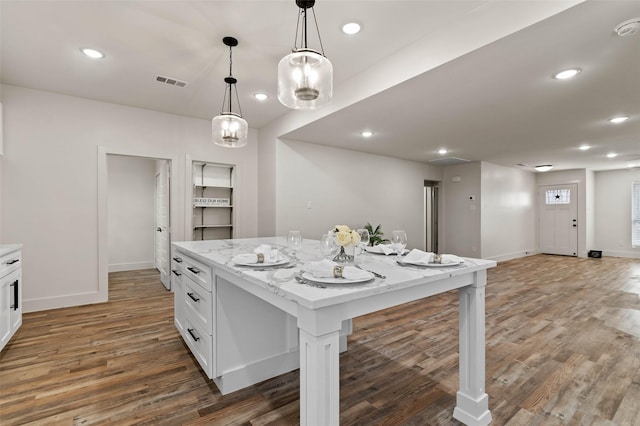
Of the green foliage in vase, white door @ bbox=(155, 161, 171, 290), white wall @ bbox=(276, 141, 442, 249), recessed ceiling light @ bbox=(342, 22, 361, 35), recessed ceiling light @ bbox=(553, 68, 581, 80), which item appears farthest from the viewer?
the green foliage in vase

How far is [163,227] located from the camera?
17.6 feet

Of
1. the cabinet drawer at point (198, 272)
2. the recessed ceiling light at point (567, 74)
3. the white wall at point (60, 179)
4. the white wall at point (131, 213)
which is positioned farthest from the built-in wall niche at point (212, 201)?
the recessed ceiling light at point (567, 74)

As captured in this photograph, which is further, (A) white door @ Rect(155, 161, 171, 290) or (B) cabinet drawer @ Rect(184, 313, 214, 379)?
(A) white door @ Rect(155, 161, 171, 290)

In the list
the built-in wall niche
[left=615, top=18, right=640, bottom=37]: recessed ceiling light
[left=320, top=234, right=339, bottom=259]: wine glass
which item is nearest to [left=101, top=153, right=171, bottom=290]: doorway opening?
the built-in wall niche

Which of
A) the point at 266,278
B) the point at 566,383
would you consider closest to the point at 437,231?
the point at 566,383

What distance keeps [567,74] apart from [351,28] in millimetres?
1913

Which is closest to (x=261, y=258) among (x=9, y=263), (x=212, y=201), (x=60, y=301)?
(x=9, y=263)

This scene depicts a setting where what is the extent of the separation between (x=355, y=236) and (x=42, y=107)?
14.2ft

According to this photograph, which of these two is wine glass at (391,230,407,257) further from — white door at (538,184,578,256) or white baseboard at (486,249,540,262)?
white door at (538,184,578,256)

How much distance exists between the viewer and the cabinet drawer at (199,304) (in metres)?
1.93

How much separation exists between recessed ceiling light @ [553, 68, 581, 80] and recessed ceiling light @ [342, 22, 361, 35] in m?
1.78

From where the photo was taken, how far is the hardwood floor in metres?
1.77

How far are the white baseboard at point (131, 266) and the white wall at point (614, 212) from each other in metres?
11.5

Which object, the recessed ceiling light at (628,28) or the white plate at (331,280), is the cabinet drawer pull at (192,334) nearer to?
the white plate at (331,280)
